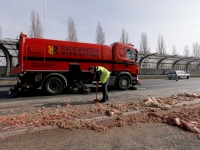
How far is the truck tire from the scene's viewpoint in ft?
23.2

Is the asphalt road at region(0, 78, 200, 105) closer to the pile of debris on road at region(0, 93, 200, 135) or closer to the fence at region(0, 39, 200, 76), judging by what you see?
the pile of debris on road at region(0, 93, 200, 135)

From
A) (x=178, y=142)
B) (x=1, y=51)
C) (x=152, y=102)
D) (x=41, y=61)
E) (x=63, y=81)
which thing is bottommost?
(x=178, y=142)

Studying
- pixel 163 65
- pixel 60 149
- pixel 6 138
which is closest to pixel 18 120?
pixel 6 138

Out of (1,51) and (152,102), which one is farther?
(1,51)

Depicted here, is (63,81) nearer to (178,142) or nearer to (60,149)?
(60,149)

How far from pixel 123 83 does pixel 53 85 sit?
4396 mm

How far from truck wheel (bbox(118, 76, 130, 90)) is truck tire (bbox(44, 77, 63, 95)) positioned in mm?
3755

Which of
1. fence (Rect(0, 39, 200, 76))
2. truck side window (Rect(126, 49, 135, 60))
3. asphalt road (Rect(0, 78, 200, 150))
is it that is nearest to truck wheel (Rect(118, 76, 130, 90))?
truck side window (Rect(126, 49, 135, 60))

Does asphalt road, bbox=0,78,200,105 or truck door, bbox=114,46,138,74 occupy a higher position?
truck door, bbox=114,46,138,74

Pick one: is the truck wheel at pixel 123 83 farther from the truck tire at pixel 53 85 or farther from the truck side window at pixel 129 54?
the truck tire at pixel 53 85

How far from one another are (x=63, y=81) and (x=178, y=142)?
5984mm

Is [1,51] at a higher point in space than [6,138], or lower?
higher

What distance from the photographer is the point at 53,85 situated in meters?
7.32

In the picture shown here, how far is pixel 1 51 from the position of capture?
17203mm
